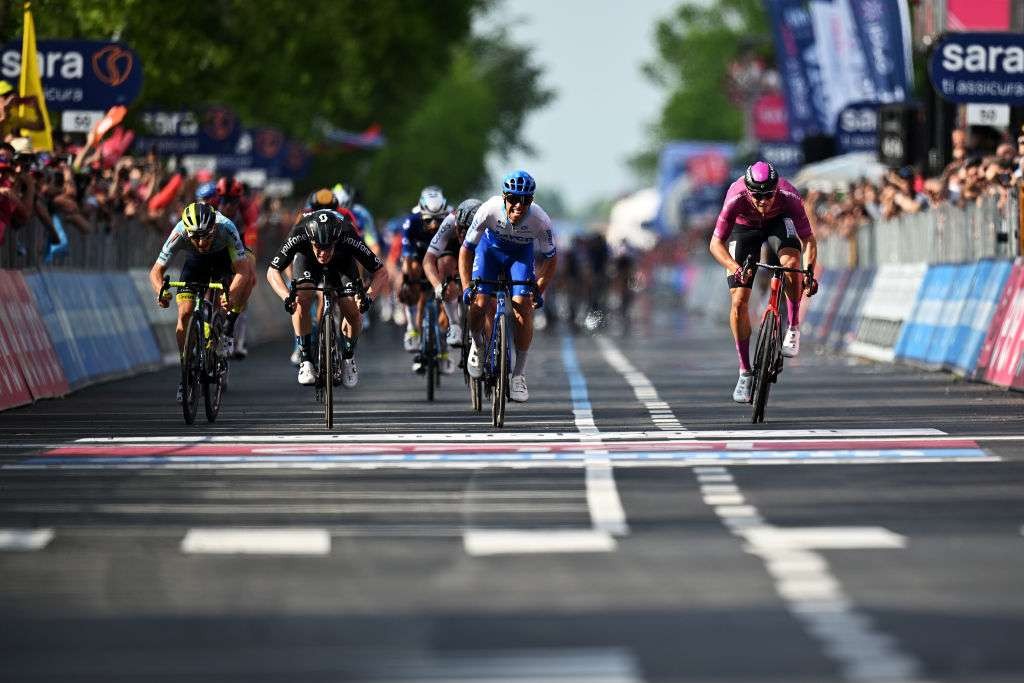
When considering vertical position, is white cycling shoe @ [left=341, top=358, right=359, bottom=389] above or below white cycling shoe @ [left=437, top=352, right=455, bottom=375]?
above

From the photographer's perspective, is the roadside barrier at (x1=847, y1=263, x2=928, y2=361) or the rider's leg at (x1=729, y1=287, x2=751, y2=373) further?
the roadside barrier at (x1=847, y1=263, x2=928, y2=361)

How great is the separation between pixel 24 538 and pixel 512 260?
8.49 meters

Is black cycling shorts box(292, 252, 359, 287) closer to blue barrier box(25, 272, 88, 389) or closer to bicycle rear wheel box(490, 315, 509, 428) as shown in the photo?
bicycle rear wheel box(490, 315, 509, 428)

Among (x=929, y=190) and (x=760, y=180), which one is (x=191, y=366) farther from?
(x=929, y=190)

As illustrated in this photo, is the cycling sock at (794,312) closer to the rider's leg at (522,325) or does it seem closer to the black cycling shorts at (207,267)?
the rider's leg at (522,325)

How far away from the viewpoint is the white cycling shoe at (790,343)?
752 inches

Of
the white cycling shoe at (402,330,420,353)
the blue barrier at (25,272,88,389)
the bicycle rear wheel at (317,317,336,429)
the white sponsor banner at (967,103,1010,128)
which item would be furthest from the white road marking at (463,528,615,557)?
the white sponsor banner at (967,103,1010,128)

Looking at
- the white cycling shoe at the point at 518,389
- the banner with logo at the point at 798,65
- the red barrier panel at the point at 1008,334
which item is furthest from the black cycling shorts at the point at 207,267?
the banner with logo at the point at 798,65

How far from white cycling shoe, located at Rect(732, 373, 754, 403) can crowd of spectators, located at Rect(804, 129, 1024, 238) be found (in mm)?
5866

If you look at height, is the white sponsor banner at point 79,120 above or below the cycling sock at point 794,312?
above

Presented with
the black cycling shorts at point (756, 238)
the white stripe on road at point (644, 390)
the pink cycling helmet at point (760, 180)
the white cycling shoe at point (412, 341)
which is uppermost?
the pink cycling helmet at point (760, 180)

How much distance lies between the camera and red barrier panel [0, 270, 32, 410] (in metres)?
21.5

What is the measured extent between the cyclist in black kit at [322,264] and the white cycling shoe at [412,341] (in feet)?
10.9

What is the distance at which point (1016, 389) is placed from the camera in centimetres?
2245
